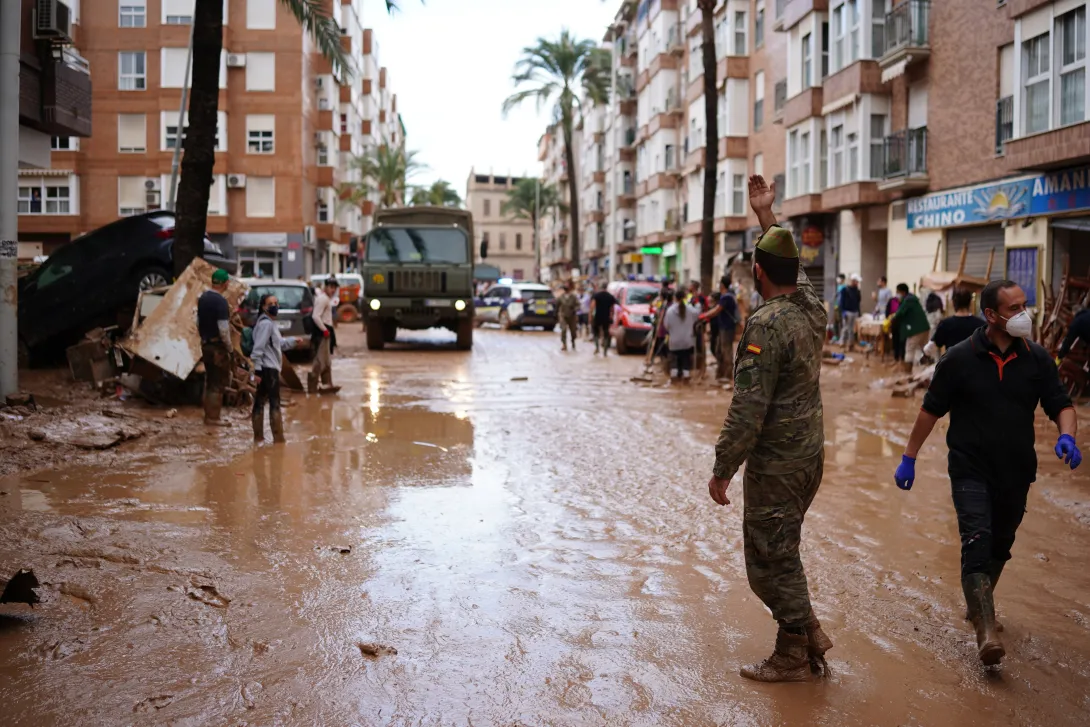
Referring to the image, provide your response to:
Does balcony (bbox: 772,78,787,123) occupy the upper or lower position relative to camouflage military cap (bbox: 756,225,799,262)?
upper

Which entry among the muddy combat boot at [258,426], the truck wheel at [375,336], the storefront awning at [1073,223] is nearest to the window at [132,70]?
the truck wheel at [375,336]

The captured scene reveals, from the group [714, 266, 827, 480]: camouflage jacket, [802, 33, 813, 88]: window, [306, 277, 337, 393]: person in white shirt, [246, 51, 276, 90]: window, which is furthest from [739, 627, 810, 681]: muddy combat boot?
[246, 51, 276, 90]: window

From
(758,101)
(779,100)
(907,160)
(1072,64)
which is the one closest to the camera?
(1072,64)

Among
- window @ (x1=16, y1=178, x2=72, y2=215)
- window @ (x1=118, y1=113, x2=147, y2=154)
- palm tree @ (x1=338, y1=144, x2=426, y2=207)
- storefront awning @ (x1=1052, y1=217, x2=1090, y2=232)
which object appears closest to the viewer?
storefront awning @ (x1=1052, y1=217, x2=1090, y2=232)

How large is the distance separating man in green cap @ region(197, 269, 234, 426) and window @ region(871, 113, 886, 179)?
20.8 meters

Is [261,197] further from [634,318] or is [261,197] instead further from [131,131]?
[634,318]

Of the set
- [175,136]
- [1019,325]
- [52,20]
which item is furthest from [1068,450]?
[175,136]

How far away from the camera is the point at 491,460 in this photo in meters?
10.4

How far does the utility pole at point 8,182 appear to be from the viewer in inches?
461

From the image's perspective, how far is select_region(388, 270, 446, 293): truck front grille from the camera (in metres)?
25.8

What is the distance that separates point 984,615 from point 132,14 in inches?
2032

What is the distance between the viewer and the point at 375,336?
26.3 m

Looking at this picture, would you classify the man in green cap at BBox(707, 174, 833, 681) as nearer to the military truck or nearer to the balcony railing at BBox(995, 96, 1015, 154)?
the balcony railing at BBox(995, 96, 1015, 154)

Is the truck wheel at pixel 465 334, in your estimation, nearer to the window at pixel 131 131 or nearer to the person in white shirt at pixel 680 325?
the person in white shirt at pixel 680 325
